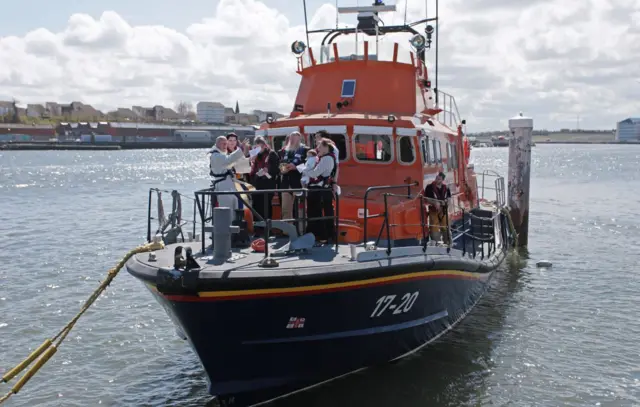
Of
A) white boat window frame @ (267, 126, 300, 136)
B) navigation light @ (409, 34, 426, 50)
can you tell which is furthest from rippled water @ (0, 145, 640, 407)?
navigation light @ (409, 34, 426, 50)

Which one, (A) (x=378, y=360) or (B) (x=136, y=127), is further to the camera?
(B) (x=136, y=127)

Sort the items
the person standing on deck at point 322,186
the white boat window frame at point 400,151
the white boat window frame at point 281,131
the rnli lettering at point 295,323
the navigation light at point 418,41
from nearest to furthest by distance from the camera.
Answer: the rnli lettering at point 295,323
the person standing on deck at point 322,186
the white boat window frame at point 400,151
the white boat window frame at point 281,131
the navigation light at point 418,41

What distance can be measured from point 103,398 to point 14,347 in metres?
2.44

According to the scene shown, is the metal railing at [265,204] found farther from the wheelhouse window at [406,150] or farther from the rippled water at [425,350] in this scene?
the rippled water at [425,350]

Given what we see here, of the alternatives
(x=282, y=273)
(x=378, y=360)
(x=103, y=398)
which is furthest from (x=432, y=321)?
(x=103, y=398)

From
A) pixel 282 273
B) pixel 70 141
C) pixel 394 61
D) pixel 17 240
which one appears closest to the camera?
pixel 282 273

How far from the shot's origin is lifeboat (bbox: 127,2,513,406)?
6.28m

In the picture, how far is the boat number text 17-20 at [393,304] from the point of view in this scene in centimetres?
706

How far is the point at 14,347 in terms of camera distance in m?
9.33

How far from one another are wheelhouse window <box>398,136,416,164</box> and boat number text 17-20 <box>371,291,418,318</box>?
7.73 ft

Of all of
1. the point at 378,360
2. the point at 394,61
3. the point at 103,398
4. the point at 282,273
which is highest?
the point at 394,61

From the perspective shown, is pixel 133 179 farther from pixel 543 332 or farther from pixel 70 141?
pixel 70 141

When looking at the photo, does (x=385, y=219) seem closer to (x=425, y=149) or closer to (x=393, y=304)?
(x=393, y=304)

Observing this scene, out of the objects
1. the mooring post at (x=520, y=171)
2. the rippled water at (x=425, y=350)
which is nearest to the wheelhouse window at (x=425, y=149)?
the rippled water at (x=425, y=350)
